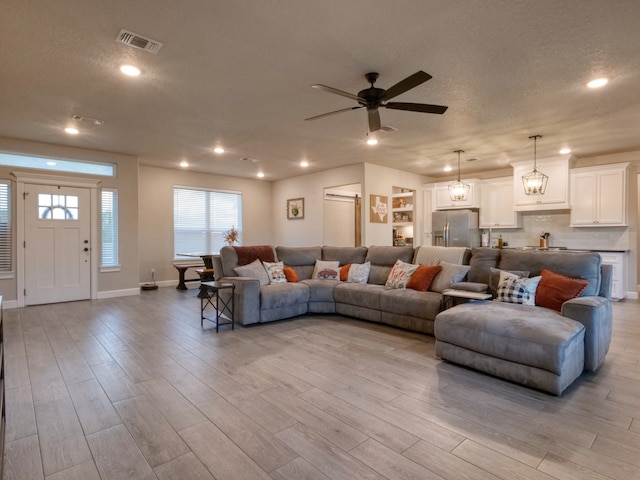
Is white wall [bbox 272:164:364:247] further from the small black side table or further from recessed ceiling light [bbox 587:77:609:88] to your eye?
recessed ceiling light [bbox 587:77:609:88]

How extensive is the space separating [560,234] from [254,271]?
20.0 feet

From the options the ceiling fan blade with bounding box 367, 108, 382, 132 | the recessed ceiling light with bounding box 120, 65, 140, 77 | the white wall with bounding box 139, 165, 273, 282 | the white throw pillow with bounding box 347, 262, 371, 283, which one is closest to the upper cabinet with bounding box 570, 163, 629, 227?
the white throw pillow with bounding box 347, 262, 371, 283

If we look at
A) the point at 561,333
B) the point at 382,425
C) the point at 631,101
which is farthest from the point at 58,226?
the point at 631,101

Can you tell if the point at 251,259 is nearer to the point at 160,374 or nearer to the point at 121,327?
the point at 121,327

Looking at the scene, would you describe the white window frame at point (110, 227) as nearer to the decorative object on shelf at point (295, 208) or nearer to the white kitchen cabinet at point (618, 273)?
the decorative object on shelf at point (295, 208)

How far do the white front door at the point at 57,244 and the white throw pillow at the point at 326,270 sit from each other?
4.09m

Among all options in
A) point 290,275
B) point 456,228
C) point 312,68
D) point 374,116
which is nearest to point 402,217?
point 456,228

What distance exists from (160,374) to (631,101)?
5.55m

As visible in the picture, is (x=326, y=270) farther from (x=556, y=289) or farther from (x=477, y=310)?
(x=556, y=289)

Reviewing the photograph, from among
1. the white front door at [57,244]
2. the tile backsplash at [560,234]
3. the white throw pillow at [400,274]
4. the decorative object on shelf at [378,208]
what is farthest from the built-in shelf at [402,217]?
the white front door at [57,244]

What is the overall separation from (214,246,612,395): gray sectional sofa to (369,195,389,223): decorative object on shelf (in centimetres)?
169

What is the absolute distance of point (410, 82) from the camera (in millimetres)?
2641

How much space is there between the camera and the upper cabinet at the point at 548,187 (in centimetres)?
609

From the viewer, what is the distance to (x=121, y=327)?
4156mm
